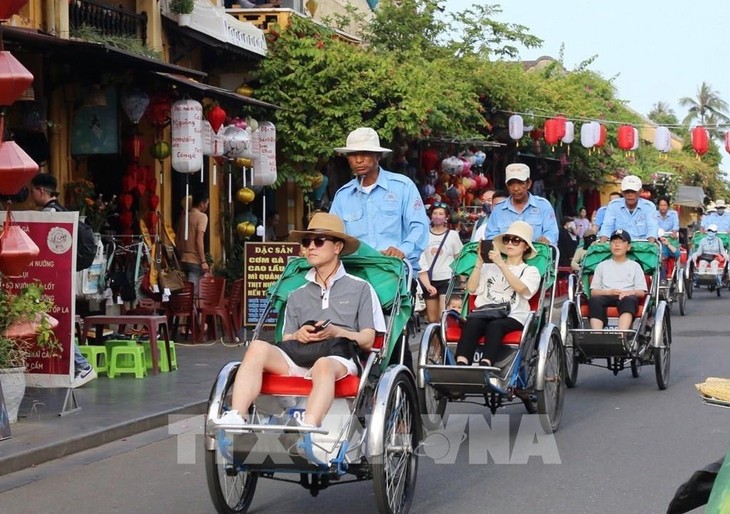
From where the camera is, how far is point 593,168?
103 feet

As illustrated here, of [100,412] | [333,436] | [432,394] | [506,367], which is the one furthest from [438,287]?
[333,436]

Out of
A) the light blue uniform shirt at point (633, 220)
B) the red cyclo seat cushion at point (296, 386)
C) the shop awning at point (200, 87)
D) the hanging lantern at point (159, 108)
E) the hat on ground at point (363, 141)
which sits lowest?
the red cyclo seat cushion at point (296, 386)

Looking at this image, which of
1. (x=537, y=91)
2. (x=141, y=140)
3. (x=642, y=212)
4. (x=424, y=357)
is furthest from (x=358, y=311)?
(x=537, y=91)

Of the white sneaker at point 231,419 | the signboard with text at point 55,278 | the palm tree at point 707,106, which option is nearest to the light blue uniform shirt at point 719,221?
the signboard with text at point 55,278

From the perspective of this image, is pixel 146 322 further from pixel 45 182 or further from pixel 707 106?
pixel 707 106

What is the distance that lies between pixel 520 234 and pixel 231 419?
13.5 feet

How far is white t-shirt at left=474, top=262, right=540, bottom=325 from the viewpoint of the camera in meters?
9.61

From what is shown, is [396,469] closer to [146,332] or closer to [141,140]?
[146,332]

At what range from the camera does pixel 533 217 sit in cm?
1059

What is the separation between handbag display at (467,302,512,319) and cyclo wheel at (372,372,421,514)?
247cm

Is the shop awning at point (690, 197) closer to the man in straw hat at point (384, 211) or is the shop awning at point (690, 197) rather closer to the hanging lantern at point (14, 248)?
the hanging lantern at point (14, 248)

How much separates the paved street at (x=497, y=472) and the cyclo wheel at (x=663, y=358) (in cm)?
49

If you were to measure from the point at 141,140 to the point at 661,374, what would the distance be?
25.7 ft

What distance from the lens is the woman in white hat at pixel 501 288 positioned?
9281mm
